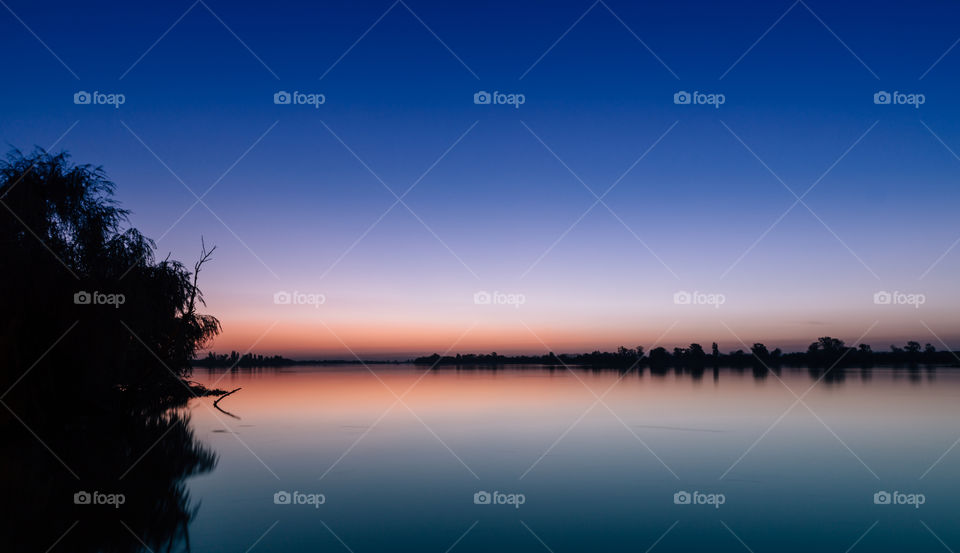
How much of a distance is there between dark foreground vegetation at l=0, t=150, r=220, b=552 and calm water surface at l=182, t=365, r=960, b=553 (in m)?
1.15

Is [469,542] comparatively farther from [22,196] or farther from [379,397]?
[379,397]

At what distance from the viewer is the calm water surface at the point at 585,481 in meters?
12.0

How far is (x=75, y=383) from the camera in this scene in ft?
67.4

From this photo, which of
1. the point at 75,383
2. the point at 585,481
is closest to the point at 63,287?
the point at 75,383

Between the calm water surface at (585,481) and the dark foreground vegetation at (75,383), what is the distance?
1149mm

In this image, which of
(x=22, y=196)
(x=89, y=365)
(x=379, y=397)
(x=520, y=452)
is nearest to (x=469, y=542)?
(x=520, y=452)

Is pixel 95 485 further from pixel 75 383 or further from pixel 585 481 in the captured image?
pixel 585 481

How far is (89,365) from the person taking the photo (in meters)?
20.4

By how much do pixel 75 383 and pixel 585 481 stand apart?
14.8 meters

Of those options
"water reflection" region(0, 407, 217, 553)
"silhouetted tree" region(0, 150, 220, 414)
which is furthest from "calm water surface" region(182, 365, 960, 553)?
"silhouetted tree" region(0, 150, 220, 414)

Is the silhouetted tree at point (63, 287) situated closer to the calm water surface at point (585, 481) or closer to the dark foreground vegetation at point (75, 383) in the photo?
the dark foreground vegetation at point (75, 383)

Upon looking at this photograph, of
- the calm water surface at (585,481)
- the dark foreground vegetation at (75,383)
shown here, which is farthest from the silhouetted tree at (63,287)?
the calm water surface at (585,481)

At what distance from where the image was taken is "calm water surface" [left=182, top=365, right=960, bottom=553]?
1198 cm

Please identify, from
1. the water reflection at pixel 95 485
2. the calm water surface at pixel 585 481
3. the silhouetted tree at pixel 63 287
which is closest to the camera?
the water reflection at pixel 95 485
